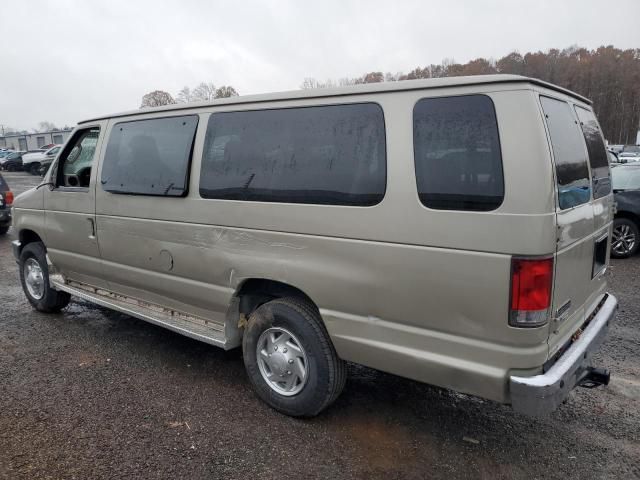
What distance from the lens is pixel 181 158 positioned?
3.78 metres

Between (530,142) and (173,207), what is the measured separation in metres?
2.61

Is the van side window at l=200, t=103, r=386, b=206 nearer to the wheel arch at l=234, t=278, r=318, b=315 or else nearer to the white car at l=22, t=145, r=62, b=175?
the wheel arch at l=234, t=278, r=318, b=315

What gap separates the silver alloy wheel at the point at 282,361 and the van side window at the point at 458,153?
4.60 ft

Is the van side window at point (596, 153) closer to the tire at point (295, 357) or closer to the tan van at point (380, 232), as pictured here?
the tan van at point (380, 232)

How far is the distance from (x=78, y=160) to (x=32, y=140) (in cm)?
7880

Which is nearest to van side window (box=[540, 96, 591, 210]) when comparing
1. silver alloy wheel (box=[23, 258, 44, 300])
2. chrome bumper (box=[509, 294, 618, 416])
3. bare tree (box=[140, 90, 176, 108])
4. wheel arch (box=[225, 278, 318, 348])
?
chrome bumper (box=[509, 294, 618, 416])

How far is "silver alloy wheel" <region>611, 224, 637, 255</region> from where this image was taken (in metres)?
8.05

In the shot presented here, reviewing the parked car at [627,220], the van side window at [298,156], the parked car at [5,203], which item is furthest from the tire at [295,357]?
the parked car at [5,203]

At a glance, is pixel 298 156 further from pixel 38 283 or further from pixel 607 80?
pixel 607 80

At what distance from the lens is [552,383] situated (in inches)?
95.6

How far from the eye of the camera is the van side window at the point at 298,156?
2.85 metres

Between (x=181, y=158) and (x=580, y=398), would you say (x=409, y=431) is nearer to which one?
(x=580, y=398)

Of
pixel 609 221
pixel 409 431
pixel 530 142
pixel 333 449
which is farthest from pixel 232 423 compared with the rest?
Answer: pixel 609 221

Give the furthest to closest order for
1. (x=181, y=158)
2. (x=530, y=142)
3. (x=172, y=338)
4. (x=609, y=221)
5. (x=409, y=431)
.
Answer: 1. (x=172, y=338)
2. (x=181, y=158)
3. (x=609, y=221)
4. (x=409, y=431)
5. (x=530, y=142)
